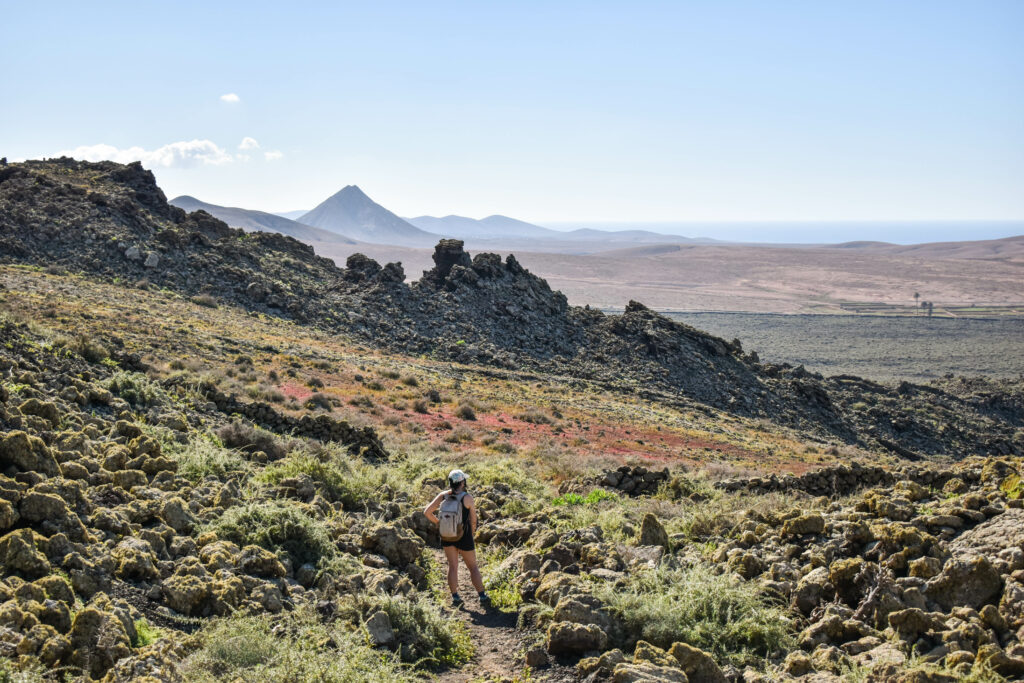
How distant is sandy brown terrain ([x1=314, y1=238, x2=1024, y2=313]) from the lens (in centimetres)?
11306

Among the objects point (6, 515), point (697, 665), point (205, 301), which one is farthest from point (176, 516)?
point (205, 301)

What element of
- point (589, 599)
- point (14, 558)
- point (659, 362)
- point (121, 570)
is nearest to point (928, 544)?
point (589, 599)

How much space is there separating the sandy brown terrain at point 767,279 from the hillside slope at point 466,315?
69.7 metres

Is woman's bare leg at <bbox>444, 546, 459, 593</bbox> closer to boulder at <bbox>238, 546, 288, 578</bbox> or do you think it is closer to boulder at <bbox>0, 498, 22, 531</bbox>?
boulder at <bbox>238, 546, 288, 578</bbox>

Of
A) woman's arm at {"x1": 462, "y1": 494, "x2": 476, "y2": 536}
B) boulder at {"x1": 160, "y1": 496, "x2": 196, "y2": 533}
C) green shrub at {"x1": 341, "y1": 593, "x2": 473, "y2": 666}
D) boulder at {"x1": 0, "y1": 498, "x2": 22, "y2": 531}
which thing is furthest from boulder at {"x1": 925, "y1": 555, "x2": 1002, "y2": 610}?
boulder at {"x1": 0, "y1": 498, "x2": 22, "y2": 531}

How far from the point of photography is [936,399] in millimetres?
36844

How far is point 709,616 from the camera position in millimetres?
6047

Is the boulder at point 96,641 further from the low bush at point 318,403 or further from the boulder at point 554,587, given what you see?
the low bush at point 318,403

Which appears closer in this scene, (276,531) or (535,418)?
(276,531)

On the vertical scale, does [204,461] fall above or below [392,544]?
above

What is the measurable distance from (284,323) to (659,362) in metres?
16.4

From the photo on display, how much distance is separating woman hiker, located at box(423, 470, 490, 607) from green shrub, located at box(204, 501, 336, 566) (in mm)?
1076

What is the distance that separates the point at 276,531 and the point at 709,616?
152 inches

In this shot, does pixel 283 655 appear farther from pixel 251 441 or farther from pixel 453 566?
pixel 251 441
